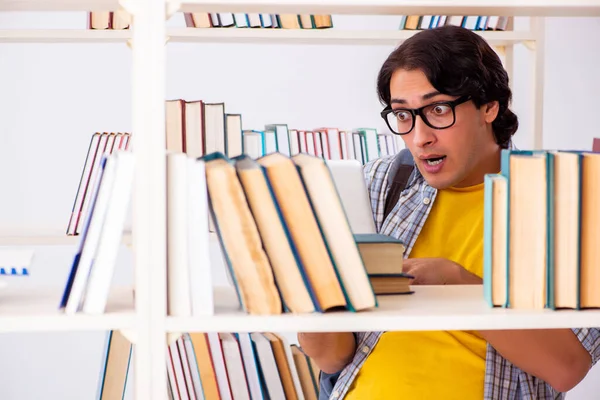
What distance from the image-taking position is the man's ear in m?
1.72

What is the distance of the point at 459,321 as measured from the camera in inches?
40.3

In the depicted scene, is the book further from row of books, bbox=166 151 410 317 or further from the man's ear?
the man's ear

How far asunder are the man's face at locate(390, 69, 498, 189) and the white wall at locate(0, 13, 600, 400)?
5.82 ft

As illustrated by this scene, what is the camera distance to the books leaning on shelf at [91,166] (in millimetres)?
2285

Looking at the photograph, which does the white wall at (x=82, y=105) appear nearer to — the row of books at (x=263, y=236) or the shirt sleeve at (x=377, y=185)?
the shirt sleeve at (x=377, y=185)

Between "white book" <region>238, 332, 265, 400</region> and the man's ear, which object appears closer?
the man's ear

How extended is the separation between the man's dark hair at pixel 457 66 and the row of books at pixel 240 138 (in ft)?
1.89

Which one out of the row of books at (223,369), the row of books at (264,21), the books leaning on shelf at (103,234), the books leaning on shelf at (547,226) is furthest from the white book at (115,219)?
the row of books at (264,21)

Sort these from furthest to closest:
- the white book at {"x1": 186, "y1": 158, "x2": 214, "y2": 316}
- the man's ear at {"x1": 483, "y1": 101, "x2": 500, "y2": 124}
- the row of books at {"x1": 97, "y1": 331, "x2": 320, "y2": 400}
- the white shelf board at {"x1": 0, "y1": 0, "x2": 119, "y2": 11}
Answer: the row of books at {"x1": 97, "y1": 331, "x2": 320, "y2": 400} → the man's ear at {"x1": 483, "y1": 101, "x2": 500, "y2": 124} → the white shelf board at {"x1": 0, "y1": 0, "x2": 119, "y2": 11} → the white book at {"x1": 186, "y1": 158, "x2": 214, "y2": 316}

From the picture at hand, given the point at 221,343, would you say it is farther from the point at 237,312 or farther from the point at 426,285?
the point at 237,312

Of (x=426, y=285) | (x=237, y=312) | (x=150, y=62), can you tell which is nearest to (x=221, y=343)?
(x=426, y=285)

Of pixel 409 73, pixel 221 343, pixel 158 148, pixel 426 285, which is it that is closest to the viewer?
pixel 158 148

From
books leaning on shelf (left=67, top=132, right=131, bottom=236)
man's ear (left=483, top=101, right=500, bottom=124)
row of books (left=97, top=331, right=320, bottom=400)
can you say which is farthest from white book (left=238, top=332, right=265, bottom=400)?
man's ear (left=483, top=101, right=500, bottom=124)

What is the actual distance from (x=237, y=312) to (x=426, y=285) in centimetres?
38
